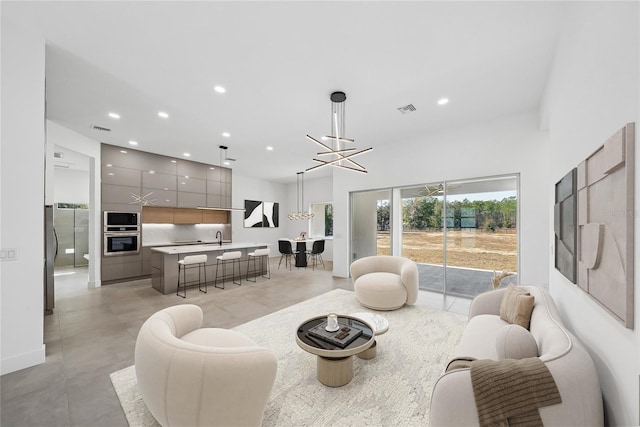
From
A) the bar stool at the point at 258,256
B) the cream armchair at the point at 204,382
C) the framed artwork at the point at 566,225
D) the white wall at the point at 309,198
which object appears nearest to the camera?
the cream armchair at the point at 204,382

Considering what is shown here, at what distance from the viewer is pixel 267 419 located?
6.00 ft

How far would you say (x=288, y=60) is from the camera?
2.87 metres

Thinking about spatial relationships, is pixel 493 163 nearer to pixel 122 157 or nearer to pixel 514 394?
pixel 514 394

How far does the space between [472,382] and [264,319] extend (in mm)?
3007

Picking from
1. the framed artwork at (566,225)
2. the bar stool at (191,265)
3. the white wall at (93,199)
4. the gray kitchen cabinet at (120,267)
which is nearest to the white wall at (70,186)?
the white wall at (93,199)

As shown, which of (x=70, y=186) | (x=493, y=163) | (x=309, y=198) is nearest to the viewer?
(x=493, y=163)

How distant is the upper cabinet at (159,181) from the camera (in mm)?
5977

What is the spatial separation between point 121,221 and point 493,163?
26.1 ft

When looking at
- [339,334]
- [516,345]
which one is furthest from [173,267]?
[516,345]

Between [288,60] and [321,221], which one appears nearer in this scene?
[288,60]

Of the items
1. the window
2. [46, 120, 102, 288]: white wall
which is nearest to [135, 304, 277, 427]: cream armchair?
[46, 120, 102, 288]: white wall

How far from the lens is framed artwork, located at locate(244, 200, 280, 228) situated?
31.3ft

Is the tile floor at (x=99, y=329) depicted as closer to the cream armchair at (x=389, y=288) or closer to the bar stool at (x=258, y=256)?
the bar stool at (x=258, y=256)

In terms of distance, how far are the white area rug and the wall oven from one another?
14.5 feet
